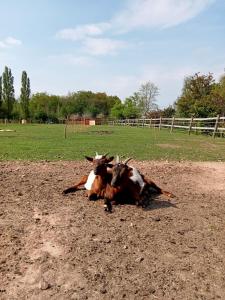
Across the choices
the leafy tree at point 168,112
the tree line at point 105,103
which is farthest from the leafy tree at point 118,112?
the leafy tree at point 168,112

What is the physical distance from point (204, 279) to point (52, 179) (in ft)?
16.3

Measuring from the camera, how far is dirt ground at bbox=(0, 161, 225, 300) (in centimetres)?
394

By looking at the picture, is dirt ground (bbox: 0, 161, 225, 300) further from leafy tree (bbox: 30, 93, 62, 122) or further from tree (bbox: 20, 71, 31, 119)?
leafy tree (bbox: 30, 93, 62, 122)

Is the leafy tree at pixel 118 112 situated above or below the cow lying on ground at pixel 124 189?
below

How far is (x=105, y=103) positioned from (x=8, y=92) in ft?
108

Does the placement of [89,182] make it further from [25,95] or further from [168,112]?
[25,95]

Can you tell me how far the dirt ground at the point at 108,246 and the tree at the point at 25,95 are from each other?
8027 centimetres

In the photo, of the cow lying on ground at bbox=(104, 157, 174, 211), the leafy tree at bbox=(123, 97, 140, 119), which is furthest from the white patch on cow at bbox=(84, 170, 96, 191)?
the leafy tree at bbox=(123, 97, 140, 119)

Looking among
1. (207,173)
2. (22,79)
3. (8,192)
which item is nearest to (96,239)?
(8,192)

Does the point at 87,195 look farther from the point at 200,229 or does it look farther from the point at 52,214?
the point at 200,229

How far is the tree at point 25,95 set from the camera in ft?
282

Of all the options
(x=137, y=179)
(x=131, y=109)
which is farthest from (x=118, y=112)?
(x=137, y=179)

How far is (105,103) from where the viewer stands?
10744 centimetres

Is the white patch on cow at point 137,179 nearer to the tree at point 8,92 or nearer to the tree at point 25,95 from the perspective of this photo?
the tree at point 8,92
